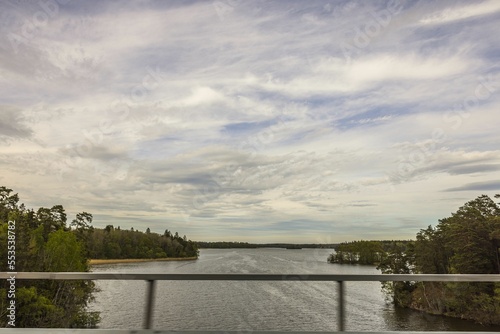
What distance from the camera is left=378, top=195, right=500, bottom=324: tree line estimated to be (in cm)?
4972

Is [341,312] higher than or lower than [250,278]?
lower

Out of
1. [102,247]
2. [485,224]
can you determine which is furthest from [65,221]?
[485,224]

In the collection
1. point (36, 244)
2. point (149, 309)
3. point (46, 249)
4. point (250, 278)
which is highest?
point (36, 244)

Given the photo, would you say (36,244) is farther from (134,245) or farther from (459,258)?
(134,245)

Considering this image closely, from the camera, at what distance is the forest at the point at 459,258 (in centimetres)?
4950

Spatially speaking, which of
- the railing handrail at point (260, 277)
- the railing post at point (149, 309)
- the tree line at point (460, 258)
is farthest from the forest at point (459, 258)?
the railing post at point (149, 309)

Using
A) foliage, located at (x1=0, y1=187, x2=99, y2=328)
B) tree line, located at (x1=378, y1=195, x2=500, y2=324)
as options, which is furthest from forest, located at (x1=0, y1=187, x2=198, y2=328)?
tree line, located at (x1=378, y1=195, x2=500, y2=324)

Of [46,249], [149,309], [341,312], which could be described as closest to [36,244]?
[46,249]

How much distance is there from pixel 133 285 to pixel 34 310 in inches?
1364

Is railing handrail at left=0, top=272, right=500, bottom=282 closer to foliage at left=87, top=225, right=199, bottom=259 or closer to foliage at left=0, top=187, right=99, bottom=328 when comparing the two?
foliage at left=0, top=187, right=99, bottom=328

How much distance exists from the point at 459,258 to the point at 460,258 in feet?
1.27

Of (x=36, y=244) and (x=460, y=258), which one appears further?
(x=460, y=258)

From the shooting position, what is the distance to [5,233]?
41.4 metres

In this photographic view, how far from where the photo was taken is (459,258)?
5706 centimetres
